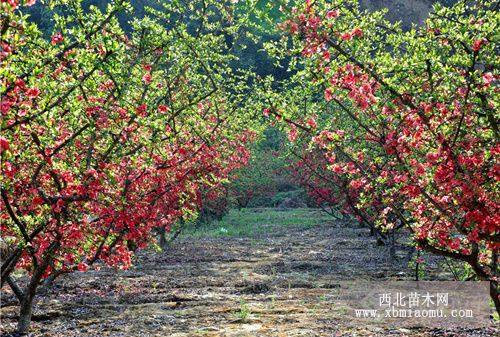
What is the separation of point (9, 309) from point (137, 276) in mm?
4453

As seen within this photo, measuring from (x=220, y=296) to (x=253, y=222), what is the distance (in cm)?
2047

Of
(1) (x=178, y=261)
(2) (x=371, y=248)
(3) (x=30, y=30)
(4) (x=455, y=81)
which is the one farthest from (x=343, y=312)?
(2) (x=371, y=248)

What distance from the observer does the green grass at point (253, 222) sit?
27.5m

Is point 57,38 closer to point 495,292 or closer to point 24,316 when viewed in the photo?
point 24,316

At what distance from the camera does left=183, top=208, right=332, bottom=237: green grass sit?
27.5 metres

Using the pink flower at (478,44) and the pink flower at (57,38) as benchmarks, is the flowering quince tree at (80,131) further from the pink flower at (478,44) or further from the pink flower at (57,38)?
the pink flower at (478,44)

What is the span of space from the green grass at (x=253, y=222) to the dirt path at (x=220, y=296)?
22.6 feet

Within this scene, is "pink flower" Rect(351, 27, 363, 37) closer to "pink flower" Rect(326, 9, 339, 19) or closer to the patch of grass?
"pink flower" Rect(326, 9, 339, 19)

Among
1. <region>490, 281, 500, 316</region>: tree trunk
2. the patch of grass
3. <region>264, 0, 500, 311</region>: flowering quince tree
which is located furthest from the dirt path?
<region>264, 0, 500, 311</region>: flowering quince tree

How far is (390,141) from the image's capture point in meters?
7.40

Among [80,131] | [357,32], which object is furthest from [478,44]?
[80,131]

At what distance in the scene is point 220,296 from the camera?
11586 millimetres

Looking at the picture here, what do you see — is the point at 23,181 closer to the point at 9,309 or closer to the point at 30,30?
the point at 30,30

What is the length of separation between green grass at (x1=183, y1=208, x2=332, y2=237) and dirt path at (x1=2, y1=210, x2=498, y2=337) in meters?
6.89
